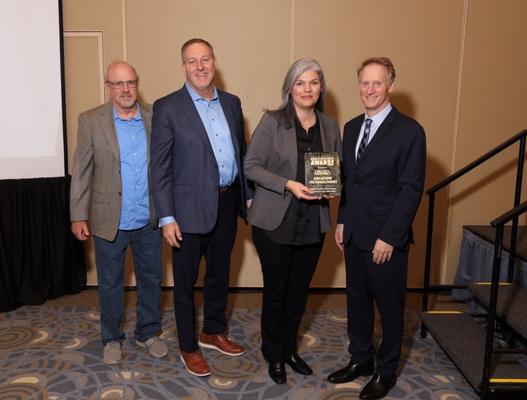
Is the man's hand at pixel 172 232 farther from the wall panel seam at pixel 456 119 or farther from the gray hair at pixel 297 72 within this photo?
the wall panel seam at pixel 456 119

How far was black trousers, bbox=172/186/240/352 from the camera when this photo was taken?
8.46ft

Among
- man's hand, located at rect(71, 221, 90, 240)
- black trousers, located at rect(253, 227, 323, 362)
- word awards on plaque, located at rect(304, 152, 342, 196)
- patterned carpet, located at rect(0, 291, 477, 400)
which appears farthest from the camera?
man's hand, located at rect(71, 221, 90, 240)

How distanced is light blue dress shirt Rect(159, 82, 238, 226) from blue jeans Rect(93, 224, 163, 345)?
1.32 feet

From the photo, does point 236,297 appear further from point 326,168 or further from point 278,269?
point 326,168

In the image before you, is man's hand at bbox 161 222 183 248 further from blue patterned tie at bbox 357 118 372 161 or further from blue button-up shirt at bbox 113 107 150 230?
blue patterned tie at bbox 357 118 372 161

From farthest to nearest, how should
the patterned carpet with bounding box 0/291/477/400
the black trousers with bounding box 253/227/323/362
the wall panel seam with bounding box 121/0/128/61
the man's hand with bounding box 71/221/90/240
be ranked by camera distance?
the wall panel seam with bounding box 121/0/128/61
the man's hand with bounding box 71/221/90/240
the patterned carpet with bounding box 0/291/477/400
the black trousers with bounding box 253/227/323/362

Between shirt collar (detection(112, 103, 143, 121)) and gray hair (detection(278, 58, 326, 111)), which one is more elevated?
gray hair (detection(278, 58, 326, 111))

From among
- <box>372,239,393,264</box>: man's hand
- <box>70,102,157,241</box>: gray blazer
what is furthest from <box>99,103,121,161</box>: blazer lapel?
<box>372,239,393,264</box>: man's hand

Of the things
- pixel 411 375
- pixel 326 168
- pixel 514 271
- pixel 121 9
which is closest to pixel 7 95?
pixel 121 9

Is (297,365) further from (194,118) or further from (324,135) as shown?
(194,118)

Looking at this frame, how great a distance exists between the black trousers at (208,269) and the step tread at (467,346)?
1300 millimetres

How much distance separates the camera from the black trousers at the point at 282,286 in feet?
7.88

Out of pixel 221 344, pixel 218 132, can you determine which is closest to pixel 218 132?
pixel 218 132

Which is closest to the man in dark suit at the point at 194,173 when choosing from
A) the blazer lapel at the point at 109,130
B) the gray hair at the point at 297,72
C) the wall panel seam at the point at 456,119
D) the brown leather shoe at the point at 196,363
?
the brown leather shoe at the point at 196,363
